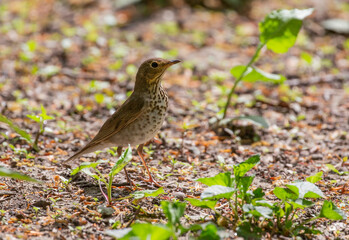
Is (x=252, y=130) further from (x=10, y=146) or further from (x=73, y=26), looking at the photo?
(x=73, y=26)

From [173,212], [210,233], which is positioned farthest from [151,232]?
[210,233]

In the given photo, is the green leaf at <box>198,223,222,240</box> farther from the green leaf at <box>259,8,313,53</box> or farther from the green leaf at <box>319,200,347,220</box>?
the green leaf at <box>259,8,313,53</box>

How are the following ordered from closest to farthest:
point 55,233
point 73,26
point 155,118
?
1. point 55,233
2. point 155,118
3. point 73,26

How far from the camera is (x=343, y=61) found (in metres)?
8.41

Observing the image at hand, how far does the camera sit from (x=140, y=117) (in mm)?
4512

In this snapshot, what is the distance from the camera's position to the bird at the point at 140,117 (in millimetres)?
4480

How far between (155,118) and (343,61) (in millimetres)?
5197

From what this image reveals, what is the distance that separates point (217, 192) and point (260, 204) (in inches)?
13.2

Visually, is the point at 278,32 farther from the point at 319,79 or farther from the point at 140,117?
the point at 319,79

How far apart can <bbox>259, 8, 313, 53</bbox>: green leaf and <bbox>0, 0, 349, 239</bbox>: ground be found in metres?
1.07

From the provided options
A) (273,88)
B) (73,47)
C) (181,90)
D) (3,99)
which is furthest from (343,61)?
(3,99)

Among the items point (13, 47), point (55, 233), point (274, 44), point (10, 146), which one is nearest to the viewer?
point (55, 233)

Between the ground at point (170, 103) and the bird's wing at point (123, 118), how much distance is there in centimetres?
33

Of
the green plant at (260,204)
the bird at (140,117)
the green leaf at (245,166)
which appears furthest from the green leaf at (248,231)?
the bird at (140,117)
